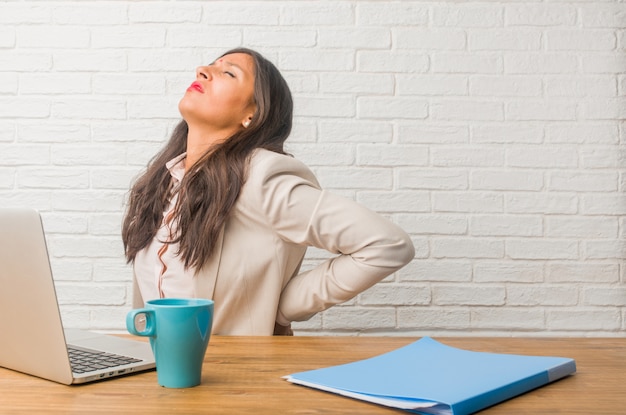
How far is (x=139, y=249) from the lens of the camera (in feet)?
5.42

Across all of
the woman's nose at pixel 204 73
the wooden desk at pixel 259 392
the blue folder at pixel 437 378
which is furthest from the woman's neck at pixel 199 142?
the blue folder at pixel 437 378

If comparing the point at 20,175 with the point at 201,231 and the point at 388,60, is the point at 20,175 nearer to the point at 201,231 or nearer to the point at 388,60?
the point at 201,231

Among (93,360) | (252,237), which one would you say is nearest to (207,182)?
(252,237)

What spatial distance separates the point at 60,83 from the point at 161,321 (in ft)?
5.58

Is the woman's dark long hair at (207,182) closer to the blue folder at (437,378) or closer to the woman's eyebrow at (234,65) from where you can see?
the woman's eyebrow at (234,65)

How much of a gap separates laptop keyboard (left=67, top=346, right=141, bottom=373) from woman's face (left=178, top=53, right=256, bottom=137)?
2.90ft

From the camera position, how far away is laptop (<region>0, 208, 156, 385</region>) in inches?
28.3

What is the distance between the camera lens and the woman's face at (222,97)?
5.57 feet

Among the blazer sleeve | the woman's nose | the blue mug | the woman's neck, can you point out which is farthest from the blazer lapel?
the blue mug

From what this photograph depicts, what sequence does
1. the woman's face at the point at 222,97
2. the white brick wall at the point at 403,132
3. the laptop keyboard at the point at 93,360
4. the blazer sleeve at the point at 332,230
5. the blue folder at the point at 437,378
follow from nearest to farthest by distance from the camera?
the blue folder at the point at 437,378
the laptop keyboard at the point at 93,360
the blazer sleeve at the point at 332,230
the woman's face at the point at 222,97
the white brick wall at the point at 403,132

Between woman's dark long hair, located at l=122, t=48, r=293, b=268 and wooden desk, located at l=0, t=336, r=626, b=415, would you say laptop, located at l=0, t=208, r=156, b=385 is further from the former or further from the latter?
woman's dark long hair, located at l=122, t=48, r=293, b=268

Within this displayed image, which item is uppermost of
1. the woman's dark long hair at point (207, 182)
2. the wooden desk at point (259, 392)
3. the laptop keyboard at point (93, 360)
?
the woman's dark long hair at point (207, 182)

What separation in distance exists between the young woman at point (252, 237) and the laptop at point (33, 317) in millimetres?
632

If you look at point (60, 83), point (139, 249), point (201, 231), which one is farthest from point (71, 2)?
point (201, 231)
